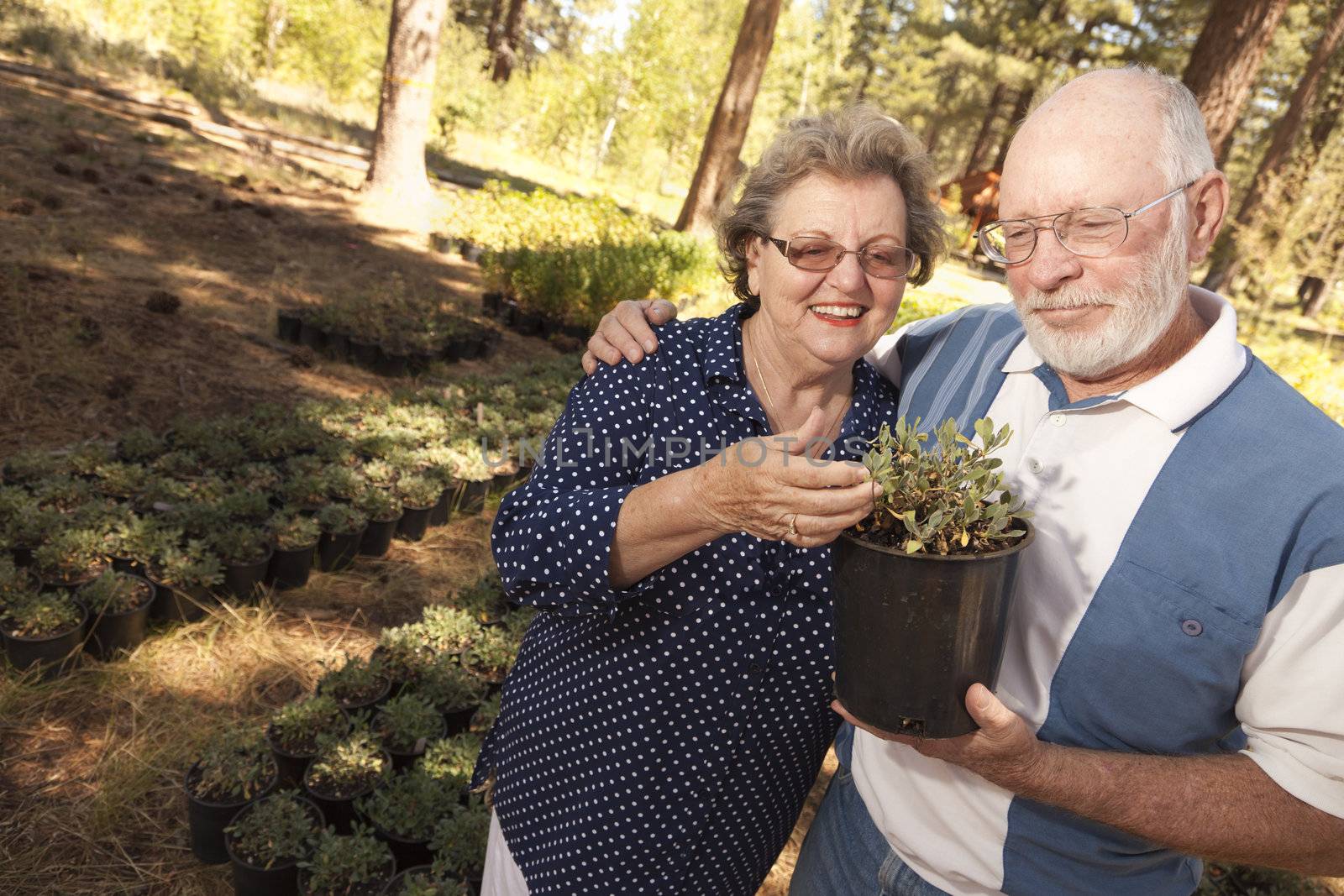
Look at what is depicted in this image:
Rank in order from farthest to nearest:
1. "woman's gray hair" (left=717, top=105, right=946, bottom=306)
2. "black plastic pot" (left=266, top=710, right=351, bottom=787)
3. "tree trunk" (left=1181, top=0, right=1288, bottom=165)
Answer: "tree trunk" (left=1181, top=0, right=1288, bottom=165) → "black plastic pot" (left=266, top=710, right=351, bottom=787) → "woman's gray hair" (left=717, top=105, right=946, bottom=306)

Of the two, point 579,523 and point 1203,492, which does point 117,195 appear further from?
point 1203,492

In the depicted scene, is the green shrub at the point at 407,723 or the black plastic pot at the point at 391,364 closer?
the green shrub at the point at 407,723

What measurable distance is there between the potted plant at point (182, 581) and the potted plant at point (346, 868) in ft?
5.07

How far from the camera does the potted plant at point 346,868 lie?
225cm

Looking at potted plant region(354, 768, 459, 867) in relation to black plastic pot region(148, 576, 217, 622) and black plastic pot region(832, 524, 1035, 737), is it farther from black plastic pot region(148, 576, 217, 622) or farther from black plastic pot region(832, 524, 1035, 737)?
black plastic pot region(832, 524, 1035, 737)

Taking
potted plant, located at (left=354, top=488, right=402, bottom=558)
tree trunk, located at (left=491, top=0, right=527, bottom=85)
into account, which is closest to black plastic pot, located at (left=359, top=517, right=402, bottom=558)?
potted plant, located at (left=354, top=488, right=402, bottom=558)

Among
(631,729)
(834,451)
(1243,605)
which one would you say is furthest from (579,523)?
(1243,605)

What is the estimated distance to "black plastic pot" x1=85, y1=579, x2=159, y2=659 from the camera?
3127 mm

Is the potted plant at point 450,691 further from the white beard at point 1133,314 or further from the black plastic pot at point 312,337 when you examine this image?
the black plastic pot at point 312,337

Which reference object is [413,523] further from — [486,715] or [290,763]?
[290,763]

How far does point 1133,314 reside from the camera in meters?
1.38

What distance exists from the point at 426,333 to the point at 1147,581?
20.4 feet

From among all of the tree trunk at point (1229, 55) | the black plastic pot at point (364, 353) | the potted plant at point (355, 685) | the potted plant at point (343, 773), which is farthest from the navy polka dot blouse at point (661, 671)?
the tree trunk at point (1229, 55)

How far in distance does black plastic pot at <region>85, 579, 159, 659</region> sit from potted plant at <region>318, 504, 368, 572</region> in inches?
33.6
